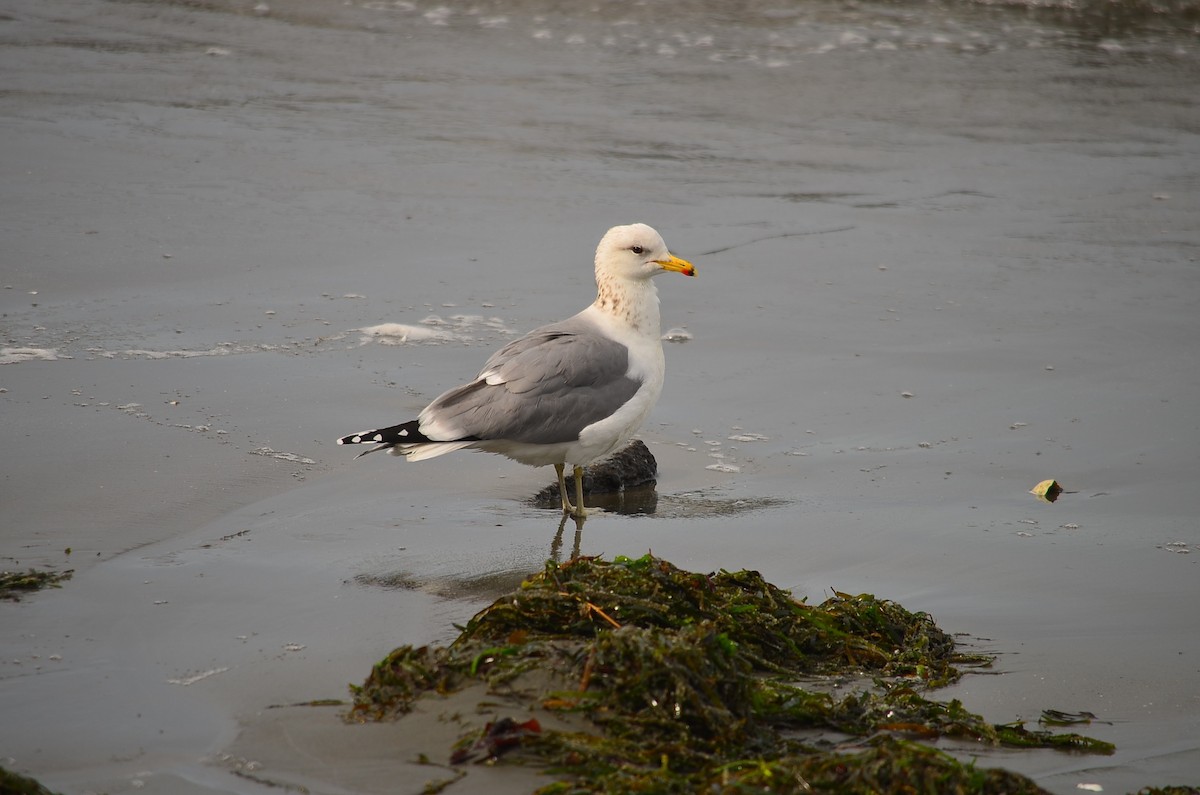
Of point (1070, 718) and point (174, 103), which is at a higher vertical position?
point (174, 103)

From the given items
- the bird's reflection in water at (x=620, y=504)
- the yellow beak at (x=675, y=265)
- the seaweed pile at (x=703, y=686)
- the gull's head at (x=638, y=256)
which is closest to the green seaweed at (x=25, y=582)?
the seaweed pile at (x=703, y=686)

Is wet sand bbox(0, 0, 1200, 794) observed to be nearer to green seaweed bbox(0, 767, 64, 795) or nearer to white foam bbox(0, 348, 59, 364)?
white foam bbox(0, 348, 59, 364)

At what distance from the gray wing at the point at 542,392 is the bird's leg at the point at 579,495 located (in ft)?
0.76

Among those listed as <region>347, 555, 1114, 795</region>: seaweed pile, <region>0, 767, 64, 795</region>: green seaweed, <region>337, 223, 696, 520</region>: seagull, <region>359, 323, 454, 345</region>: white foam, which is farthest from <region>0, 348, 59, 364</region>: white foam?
<region>0, 767, 64, 795</region>: green seaweed

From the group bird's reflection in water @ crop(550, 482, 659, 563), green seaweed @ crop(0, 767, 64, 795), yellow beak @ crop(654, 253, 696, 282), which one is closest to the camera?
green seaweed @ crop(0, 767, 64, 795)

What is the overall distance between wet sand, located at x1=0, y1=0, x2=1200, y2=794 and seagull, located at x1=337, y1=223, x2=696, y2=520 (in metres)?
0.29

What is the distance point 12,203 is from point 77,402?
3171mm

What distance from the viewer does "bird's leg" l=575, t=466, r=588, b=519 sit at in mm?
5867

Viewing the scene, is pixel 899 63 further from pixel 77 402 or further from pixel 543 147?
pixel 77 402

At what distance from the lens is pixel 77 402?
630 cm

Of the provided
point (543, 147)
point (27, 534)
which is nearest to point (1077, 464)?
point (27, 534)

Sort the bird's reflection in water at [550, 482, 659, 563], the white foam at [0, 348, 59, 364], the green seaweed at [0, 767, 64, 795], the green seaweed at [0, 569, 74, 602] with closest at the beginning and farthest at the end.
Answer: the green seaweed at [0, 767, 64, 795] < the green seaweed at [0, 569, 74, 602] < the bird's reflection in water at [550, 482, 659, 563] < the white foam at [0, 348, 59, 364]

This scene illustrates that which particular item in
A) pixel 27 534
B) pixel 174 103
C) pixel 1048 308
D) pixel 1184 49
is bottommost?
pixel 27 534

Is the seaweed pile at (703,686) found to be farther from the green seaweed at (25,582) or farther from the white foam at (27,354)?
the white foam at (27,354)
